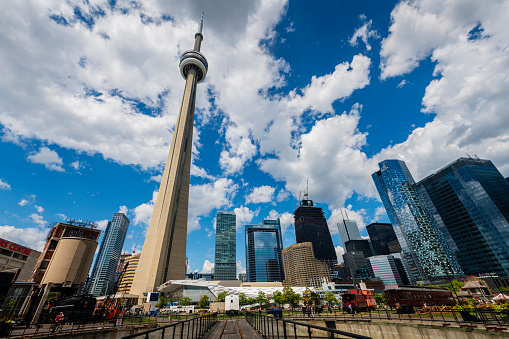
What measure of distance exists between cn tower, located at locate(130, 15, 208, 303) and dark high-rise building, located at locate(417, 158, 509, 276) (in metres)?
194

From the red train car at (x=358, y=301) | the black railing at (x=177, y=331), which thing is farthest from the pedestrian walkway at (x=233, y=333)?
the red train car at (x=358, y=301)

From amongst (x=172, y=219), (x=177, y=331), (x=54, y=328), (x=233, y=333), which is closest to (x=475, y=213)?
(x=172, y=219)

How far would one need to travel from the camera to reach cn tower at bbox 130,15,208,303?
81.9 metres

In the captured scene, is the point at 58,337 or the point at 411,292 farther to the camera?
the point at 411,292

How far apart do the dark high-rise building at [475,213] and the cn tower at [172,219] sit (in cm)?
19368

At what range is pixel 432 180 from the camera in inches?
7328

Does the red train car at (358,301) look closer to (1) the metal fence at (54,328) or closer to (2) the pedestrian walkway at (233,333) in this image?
(2) the pedestrian walkway at (233,333)

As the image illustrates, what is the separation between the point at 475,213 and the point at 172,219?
202 meters

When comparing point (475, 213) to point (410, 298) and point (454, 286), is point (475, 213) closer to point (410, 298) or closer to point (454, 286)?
point (454, 286)

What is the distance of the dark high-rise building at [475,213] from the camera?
134500 millimetres

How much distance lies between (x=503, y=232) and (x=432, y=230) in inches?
2485

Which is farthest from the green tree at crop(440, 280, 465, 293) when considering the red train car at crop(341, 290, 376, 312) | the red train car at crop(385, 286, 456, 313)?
the red train car at crop(341, 290, 376, 312)

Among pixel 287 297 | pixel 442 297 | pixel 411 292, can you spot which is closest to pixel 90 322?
pixel 411 292

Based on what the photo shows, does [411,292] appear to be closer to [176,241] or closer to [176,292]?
[176,292]
